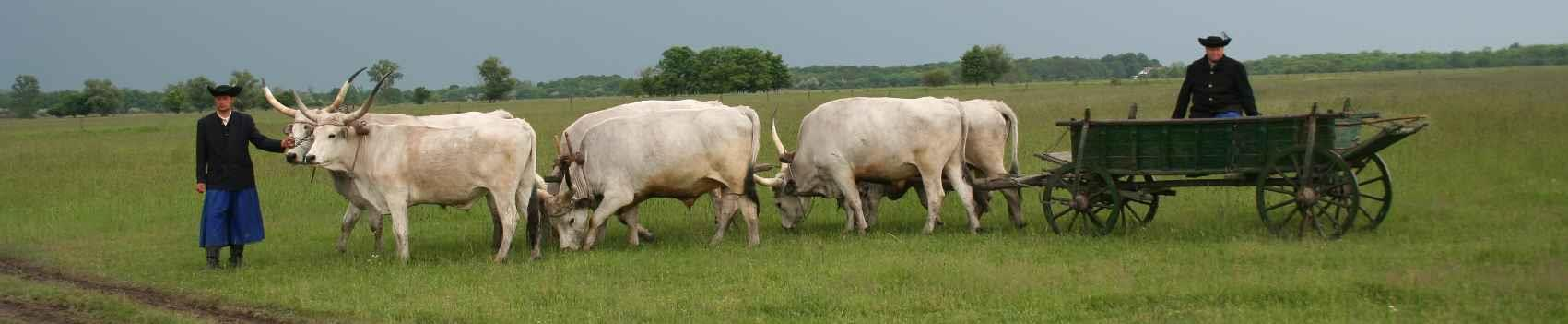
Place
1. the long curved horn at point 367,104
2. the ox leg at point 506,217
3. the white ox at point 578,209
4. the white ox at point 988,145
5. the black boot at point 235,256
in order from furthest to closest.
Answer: the white ox at point 988,145 → the white ox at point 578,209 → the black boot at point 235,256 → the ox leg at point 506,217 → the long curved horn at point 367,104

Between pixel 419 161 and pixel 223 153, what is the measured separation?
1.72 meters

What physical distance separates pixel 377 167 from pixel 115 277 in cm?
252

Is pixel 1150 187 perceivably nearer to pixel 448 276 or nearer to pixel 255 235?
pixel 448 276

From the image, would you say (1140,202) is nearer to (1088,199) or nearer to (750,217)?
(1088,199)

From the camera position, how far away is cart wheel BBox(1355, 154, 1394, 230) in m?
11.8

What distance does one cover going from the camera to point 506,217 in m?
12.8

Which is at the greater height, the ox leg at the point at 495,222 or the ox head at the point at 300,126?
the ox head at the point at 300,126

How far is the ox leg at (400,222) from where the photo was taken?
41.7 ft

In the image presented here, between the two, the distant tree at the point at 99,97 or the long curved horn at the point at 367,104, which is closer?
the long curved horn at the point at 367,104

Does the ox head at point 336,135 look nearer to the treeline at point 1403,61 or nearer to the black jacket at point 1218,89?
the black jacket at point 1218,89

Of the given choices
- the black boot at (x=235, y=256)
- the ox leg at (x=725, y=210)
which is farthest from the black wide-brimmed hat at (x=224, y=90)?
the ox leg at (x=725, y=210)

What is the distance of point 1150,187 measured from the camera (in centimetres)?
1270

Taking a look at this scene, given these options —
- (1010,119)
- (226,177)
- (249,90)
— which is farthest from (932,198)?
(249,90)

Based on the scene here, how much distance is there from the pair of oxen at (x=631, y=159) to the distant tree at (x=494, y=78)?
82.4 m
